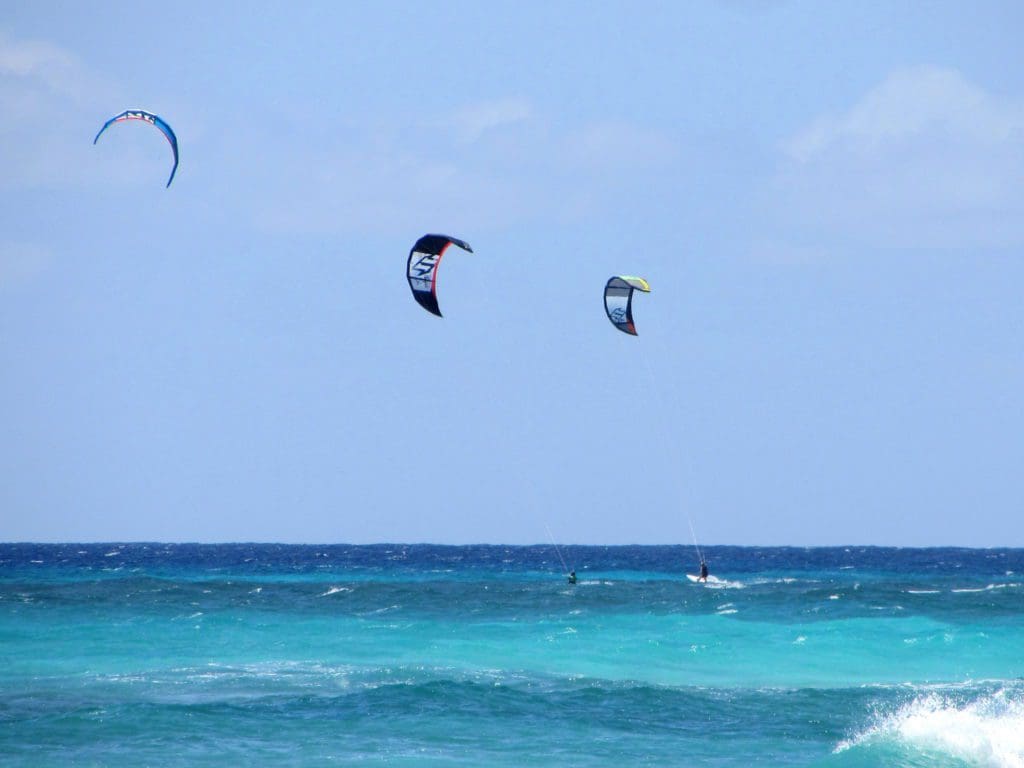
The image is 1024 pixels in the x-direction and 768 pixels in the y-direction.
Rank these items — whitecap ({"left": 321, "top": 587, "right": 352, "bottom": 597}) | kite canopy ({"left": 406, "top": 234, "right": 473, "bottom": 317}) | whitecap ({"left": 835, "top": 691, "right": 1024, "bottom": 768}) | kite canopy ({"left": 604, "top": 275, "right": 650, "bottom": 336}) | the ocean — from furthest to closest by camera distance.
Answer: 1. whitecap ({"left": 321, "top": 587, "right": 352, "bottom": 597})
2. kite canopy ({"left": 604, "top": 275, "right": 650, "bottom": 336})
3. kite canopy ({"left": 406, "top": 234, "right": 473, "bottom": 317})
4. the ocean
5. whitecap ({"left": 835, "top": 691, "right": 1024, "bottom": 768})

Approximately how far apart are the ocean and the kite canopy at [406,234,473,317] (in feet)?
18.5

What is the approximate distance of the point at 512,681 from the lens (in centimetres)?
1727

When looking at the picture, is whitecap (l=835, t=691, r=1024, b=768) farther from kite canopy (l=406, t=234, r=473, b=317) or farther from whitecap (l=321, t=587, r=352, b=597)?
whitecap (l=321, t=587, r=352, b=597)

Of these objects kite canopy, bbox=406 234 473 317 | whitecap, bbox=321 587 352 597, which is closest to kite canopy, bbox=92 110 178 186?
kite canopy, bbox=406 234 473 317

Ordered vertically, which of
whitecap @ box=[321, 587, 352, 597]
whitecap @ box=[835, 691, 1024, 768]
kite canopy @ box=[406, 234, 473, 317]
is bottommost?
whitecap @ box=[835, 691, 1024, 768]

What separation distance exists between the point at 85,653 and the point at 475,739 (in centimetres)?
904

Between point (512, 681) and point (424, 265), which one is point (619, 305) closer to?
point (424, 265)

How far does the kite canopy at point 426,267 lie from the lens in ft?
67.5

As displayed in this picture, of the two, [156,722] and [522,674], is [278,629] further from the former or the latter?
[156,722]

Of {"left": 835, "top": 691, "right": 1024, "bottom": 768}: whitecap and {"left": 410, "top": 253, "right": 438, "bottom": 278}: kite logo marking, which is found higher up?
{"left": 410, "top": 253, "right": 438, "bottom": 278}: kite logo marking

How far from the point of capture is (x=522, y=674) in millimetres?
18047

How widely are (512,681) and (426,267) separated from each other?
6.96m

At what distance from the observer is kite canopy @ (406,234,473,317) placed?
67.5ft

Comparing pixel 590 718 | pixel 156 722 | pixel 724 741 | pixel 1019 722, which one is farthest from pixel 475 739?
pixel 1019 722
